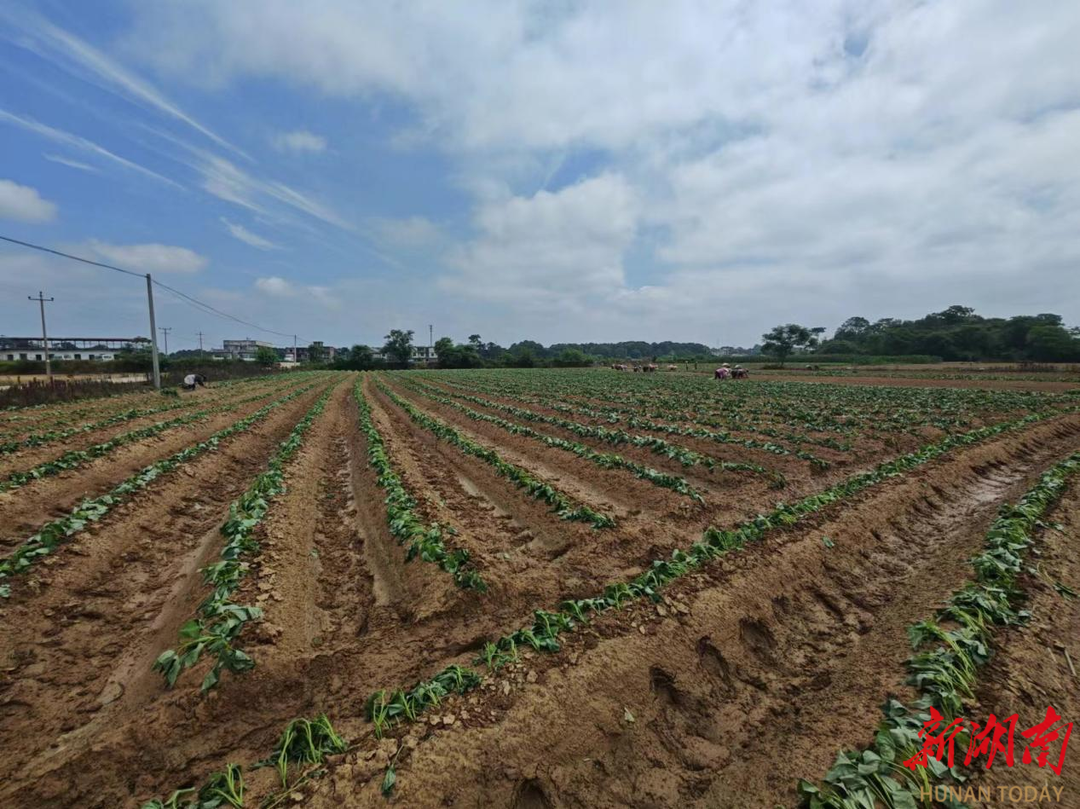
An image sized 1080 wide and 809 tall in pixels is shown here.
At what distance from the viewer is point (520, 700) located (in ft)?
11.4

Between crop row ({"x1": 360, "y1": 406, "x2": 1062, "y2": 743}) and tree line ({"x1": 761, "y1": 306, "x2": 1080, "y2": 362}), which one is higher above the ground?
tree line ({"x1": 761, "y1": 306, "x2": 1080, "y2": 362})

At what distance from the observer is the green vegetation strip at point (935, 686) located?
8.73 ft

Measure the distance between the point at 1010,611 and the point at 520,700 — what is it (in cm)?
517

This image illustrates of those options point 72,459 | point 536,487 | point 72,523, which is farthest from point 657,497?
point 72,459

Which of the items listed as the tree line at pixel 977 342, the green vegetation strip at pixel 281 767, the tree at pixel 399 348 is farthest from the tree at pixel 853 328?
the green vegetation strip at pixel 281 767

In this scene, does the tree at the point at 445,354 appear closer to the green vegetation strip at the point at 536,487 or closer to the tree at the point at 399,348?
the tree at the point at 399,348

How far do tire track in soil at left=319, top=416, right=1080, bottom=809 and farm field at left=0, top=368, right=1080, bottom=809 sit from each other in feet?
0.07

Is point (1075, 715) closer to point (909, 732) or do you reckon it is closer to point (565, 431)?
point (909, 732)

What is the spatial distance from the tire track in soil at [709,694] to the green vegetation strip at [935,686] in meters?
0.19

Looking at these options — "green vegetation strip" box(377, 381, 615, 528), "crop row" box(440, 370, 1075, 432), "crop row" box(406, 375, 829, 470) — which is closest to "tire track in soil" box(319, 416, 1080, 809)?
"green vegetation strip" box(377, 381, 615, 528)

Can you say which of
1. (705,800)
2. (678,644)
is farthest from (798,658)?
(705,800)

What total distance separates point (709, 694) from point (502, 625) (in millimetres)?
2128

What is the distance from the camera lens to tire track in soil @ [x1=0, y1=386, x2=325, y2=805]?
3.73 metres

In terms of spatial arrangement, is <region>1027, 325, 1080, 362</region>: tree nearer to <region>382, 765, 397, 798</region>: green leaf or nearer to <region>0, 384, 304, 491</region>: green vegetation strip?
<region>382, 765, 397, 798</region>: green leaf
